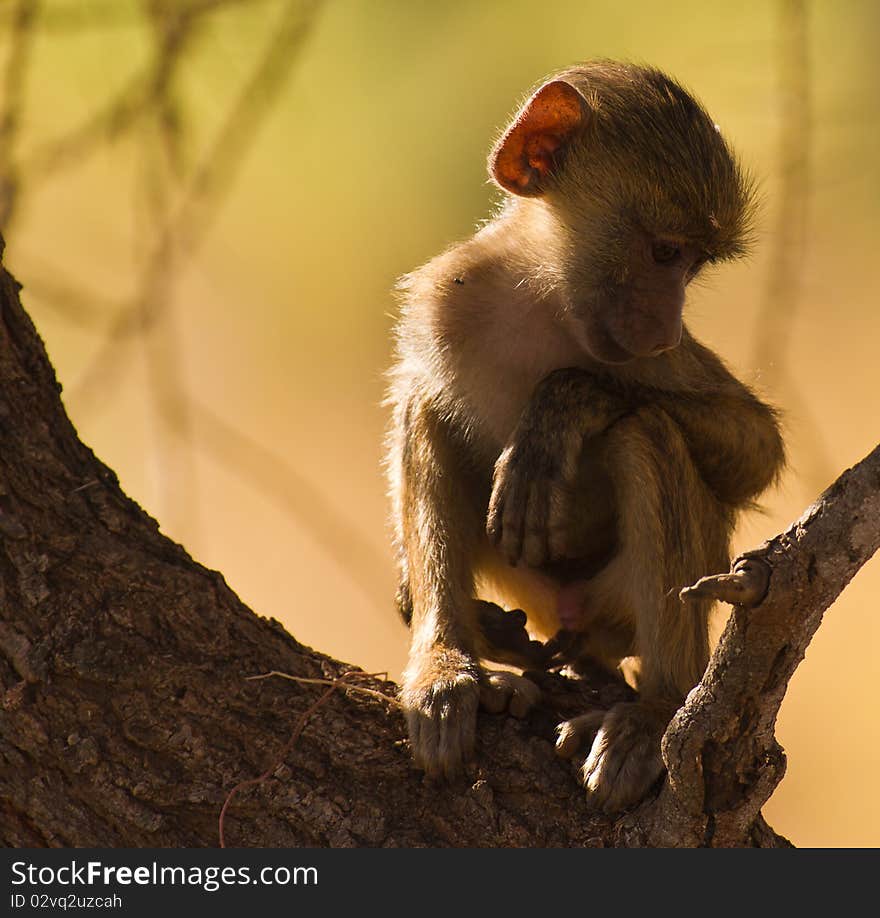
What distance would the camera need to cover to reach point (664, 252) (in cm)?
372

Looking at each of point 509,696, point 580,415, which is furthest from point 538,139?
point 509,696

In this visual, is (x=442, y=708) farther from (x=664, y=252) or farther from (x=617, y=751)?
(x=664, y=252)

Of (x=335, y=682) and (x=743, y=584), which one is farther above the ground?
(x=335, y=682)

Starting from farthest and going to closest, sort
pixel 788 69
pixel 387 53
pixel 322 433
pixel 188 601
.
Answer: pixel 322 433 < pixel 387 53 < pixel 788 69 < pixel 188 601

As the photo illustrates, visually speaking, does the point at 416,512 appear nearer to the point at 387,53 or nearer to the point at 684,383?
the point at 684,383

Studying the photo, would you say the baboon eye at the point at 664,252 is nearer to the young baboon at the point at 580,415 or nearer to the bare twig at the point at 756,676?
the young baboon at the point at 580,415

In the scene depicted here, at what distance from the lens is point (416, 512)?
3.92m

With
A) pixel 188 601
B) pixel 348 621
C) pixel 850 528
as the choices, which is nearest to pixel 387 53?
pixel 348 621

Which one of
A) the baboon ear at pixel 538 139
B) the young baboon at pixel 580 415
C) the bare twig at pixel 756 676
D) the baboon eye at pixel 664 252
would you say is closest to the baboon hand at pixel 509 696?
the young baboon at pixel 580 415

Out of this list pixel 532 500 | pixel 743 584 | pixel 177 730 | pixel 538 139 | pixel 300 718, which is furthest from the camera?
pixel 538 139

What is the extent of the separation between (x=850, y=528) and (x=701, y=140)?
1.76 metres

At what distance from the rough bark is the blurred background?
1.61m

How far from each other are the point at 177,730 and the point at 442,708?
0.65 m

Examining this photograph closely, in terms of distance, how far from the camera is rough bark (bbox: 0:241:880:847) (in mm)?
2863
